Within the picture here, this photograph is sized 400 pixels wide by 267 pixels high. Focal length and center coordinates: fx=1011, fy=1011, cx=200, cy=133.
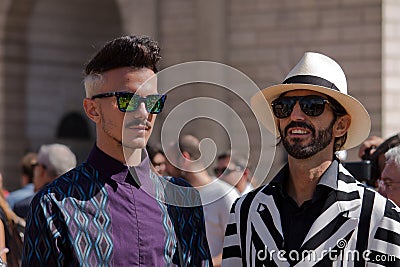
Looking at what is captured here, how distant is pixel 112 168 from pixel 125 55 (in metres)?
0.40

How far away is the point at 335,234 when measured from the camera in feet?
11.8

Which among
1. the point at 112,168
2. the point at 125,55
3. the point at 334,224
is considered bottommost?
the point at 334,224

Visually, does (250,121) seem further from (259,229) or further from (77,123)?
(259,229)

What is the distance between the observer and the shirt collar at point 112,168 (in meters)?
3.56

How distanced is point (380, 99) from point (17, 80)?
264 inches

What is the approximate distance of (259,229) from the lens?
368 centimetres

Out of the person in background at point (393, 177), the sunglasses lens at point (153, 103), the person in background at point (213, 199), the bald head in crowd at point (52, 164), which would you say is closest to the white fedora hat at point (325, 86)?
the sunglasses lens at point (153, 103)

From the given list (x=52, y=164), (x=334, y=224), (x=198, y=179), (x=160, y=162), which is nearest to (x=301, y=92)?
(x=334, y=224)

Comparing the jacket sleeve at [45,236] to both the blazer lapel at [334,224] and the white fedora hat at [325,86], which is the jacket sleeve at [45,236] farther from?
the white fedora hat at [325,86]

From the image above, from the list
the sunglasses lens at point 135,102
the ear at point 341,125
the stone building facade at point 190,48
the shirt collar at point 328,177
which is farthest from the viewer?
the stone building facade at point 190,48

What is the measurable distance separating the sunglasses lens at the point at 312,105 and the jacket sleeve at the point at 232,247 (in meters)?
0.48

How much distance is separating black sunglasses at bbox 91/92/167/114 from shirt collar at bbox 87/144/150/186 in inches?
7.3

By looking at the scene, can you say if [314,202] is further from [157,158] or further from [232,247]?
[157,158]

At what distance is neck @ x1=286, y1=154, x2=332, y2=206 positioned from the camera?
371 cm
